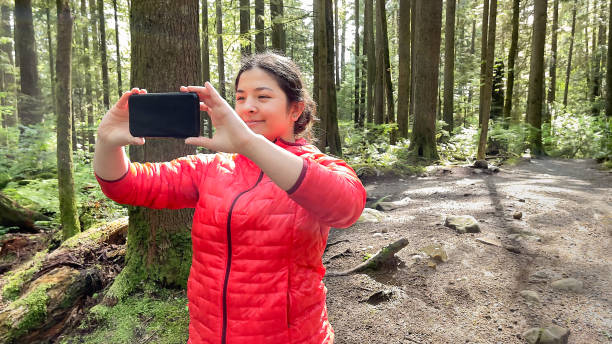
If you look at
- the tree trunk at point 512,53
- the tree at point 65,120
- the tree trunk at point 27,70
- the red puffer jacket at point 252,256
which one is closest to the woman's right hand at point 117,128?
the red puffer jacket at point 252,256

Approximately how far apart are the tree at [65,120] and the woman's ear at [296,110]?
5348 mm

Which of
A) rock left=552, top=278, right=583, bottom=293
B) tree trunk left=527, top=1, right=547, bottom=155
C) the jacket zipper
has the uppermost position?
tree trunk left=527, top=1, right=547, bottom=155

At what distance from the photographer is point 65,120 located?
5738 mm

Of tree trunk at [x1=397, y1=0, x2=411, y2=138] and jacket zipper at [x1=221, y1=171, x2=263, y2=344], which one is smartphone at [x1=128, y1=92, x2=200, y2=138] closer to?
jacket zipper at [x1=221, y1=171, x2=263, y2=344]

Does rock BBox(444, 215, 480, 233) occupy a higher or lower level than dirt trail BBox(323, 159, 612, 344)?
higher

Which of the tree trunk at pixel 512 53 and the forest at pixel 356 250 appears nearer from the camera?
the forest at pixel 356 250

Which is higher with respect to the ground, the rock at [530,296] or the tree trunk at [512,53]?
the tree trunk at [512,53]

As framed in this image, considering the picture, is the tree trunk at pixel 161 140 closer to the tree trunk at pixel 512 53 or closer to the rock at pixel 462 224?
the rock at pixel 462 224

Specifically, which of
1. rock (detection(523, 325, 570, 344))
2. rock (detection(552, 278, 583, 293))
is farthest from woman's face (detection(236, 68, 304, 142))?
rock (detection(552, 278, 583, 293))

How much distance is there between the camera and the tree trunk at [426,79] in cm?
1118

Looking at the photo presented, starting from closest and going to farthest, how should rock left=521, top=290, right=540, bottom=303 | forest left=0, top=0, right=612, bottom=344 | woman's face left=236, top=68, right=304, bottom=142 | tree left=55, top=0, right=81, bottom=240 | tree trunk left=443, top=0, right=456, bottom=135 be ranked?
woman's face left=236, top=68, right=304, bottom=142 → forest left=0, top=0, right=612, bottom=344 → rock left=521, top=290, right=540, bottom=303 → tree left=55, top=0, right=81, bottom=240 → tree trunk left=443, top=0, right=456, bottom=135

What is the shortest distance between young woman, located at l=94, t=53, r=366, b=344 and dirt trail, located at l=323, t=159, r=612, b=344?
178 cm

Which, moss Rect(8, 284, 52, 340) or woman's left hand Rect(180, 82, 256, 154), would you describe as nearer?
woman's left hand Rect(180, 82, 256, 154)

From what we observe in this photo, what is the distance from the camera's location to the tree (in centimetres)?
559
